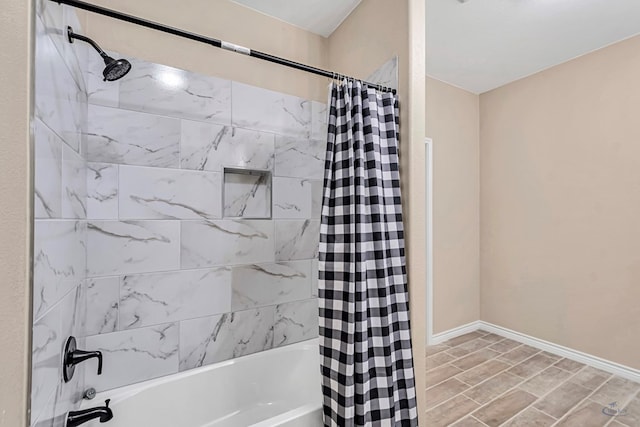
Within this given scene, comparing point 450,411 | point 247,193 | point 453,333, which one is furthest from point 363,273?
point 453,333

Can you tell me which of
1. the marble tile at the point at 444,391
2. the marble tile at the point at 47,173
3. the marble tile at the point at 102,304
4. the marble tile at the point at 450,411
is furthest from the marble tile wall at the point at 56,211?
the marble tile at the point at 444,391

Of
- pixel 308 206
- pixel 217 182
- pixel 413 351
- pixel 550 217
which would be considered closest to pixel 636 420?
pixel 550 217

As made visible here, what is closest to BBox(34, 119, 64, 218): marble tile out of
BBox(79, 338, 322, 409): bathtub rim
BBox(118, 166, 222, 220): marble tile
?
BBox(118, 166, 222, 220): marble tile

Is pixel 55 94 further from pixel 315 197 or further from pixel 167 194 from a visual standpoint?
pixel 315 197

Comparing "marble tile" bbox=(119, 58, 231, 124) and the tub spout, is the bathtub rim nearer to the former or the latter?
the tub spout

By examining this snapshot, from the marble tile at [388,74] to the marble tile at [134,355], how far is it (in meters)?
1.78

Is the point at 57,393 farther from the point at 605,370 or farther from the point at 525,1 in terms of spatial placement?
the point at 605,370

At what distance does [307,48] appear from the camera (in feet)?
7.14

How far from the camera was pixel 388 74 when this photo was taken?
58.8 inches

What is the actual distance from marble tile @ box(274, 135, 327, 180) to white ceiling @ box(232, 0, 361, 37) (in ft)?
2.82

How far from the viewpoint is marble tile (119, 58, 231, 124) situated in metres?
1.53

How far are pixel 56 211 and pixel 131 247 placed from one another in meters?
0.65

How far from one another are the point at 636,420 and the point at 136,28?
12.9ft

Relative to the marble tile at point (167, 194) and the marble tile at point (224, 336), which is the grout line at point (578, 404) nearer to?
the marble tile at point (224, 336)
